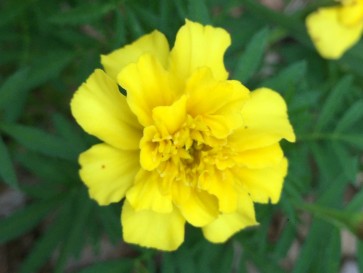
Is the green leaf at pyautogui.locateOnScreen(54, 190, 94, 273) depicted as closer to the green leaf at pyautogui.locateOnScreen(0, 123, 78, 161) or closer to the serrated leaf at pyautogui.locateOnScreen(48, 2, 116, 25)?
the green leaf at pyautogui.locateOnScreen(0, 123, 78, 161)

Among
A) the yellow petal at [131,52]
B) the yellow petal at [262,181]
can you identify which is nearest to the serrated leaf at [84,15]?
the yellow petal at [131,52]

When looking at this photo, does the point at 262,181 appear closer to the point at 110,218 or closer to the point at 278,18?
the point at 110,218

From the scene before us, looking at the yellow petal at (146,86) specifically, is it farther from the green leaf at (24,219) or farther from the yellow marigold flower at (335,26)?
the green leaf at (24,219)

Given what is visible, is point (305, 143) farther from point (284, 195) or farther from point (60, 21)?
point (60, 21)

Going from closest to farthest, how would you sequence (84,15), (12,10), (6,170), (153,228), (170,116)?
(170,116)
(153,228)
(6,170)
(84,15)
(12,10)

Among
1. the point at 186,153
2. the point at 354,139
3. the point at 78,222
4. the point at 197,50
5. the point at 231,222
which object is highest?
the point at 197,50

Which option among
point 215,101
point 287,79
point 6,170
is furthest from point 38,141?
point 287,79

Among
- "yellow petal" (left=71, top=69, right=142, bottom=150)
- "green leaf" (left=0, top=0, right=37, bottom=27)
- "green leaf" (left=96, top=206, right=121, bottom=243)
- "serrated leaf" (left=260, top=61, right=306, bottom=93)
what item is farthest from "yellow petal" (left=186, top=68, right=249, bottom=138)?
"green leaf" (left=0, top=0, right=37, bottom=27)
